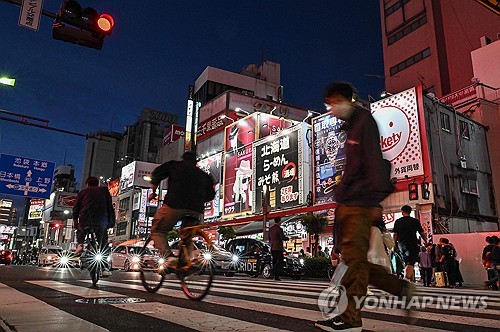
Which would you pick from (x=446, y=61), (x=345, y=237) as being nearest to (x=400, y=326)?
(x=345, y=237)

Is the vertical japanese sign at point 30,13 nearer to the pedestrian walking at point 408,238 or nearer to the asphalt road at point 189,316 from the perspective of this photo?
the asphalt road at point 189,316

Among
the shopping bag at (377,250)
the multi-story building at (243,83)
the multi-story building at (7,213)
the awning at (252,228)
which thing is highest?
the multi-story building at (243,83)

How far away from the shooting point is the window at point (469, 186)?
20812 mm

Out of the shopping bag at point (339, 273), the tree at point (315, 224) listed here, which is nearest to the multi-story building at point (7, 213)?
the tree at point (315, 224)

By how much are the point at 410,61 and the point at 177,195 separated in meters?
40.5

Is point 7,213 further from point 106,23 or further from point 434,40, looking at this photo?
point 106,23

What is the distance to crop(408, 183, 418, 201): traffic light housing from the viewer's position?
17766 millimetres

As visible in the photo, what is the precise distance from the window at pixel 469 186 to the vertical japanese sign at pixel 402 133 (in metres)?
3.90

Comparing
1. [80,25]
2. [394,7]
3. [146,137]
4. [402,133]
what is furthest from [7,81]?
[146,137]

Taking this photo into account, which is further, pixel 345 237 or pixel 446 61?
pixel 446 61

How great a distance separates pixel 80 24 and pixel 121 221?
5744 centimetres

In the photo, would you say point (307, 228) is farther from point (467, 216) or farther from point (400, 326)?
point (400, 326)

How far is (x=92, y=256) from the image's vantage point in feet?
20.7

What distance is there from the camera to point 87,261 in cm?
626
